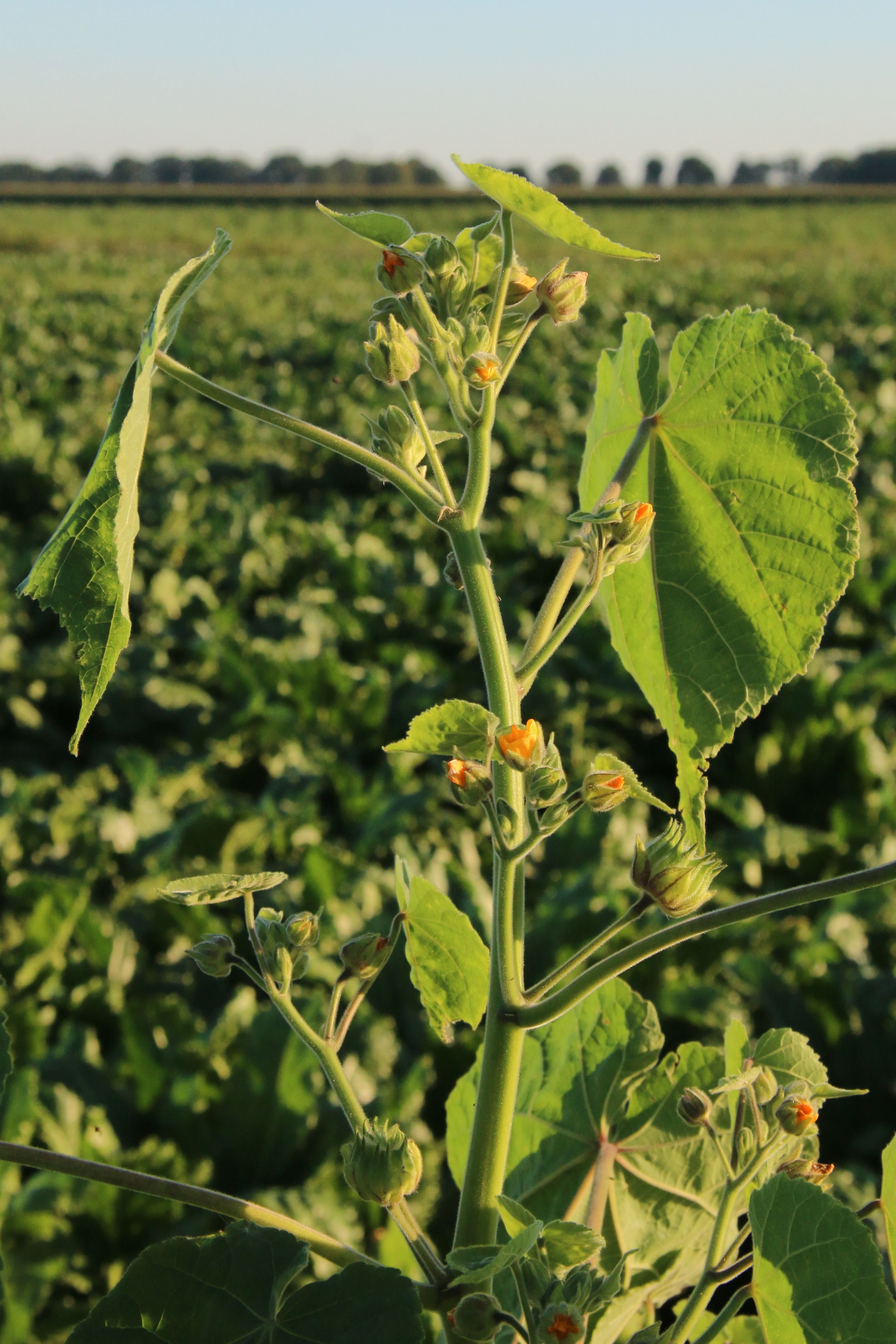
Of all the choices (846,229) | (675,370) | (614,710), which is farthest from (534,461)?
(846,229)

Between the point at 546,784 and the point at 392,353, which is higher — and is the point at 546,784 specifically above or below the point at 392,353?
below

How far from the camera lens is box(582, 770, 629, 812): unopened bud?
668 millimetres

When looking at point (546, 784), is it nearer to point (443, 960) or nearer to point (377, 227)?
point (443, 960)

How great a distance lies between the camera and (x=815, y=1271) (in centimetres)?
57

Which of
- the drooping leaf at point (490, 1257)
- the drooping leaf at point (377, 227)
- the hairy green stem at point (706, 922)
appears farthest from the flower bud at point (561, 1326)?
the drooping leaf at point (377, 227)

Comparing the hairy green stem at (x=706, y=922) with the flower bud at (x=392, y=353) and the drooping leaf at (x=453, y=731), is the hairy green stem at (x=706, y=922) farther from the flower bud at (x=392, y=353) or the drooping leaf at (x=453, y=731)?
the flower bud at (x=392, y=353)

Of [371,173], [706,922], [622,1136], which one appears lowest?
[622,1136]

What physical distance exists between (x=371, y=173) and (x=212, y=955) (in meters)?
85.0

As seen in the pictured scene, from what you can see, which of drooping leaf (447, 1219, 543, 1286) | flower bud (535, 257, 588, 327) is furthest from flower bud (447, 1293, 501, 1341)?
flower bud (535, 257, 588, 327)

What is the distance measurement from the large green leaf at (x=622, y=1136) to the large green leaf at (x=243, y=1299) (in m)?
0.28

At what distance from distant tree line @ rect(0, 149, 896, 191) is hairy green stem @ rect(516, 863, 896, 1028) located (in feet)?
263

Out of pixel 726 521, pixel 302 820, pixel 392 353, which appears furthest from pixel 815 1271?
pixel 302 820

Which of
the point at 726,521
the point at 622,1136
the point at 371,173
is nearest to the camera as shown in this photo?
the point at 726,521

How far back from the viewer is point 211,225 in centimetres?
4397
